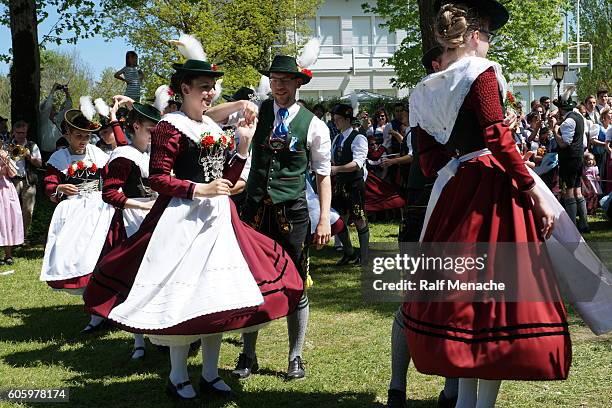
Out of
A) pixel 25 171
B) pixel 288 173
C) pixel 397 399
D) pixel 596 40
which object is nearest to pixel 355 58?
pixel 596 40

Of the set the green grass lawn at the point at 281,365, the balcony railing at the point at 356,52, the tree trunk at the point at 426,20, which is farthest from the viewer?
the balcony railing at the point at 356,52

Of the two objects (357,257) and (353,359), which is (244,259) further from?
(357,257)

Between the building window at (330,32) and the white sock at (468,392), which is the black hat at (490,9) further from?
the building window at (330,32)

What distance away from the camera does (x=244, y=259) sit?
4.53m

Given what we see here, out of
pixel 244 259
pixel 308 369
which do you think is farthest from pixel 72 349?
pixel 244 259

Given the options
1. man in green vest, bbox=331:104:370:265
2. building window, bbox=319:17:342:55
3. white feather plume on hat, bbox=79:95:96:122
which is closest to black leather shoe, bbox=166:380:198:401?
white feather plume on hat, bbox=79:95:96:122

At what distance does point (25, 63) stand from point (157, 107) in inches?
407

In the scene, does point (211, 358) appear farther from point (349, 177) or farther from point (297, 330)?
point (349, 177)

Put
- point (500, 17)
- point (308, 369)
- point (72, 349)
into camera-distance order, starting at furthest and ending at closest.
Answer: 1. point (72, 349)
2. point (308, 369)
3. point (500, 17)

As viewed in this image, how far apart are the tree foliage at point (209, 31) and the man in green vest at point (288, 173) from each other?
18633 millimetres

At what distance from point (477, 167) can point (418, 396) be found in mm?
1716

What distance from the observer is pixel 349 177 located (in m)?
10.0

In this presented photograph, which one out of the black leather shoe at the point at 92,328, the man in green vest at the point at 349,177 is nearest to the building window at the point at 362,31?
the man in green vest at the point at 349,177

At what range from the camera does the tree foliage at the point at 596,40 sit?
135 ft
